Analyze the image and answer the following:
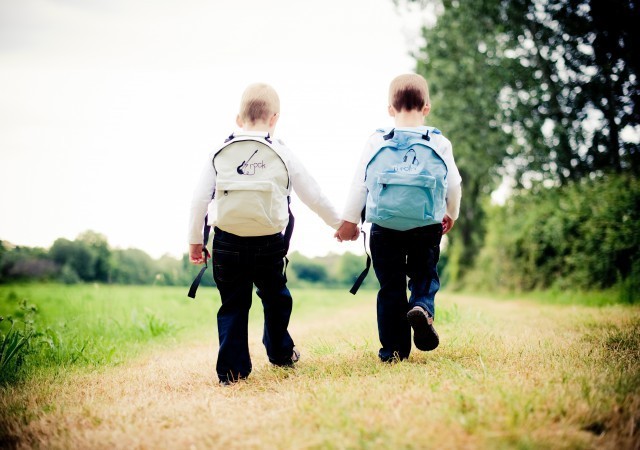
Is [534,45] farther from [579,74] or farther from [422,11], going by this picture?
[422,11]

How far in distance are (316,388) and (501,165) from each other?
13.4 metres

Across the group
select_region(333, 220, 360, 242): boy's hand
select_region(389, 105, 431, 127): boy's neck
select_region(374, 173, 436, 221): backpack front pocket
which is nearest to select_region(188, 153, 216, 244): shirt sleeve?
select_region(333, 220, 360, 242): boy's hand

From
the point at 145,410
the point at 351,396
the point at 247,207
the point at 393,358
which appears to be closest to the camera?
the point at 351,396

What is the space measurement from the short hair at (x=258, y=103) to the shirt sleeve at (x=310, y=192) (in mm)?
305

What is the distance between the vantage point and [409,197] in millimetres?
3299

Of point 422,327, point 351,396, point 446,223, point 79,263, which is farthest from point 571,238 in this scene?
point 79,263

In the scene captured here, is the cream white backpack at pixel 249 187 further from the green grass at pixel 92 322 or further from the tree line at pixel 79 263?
the tree line at pixel 79 263

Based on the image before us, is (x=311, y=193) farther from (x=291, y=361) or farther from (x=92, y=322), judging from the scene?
(x=92, y=322)

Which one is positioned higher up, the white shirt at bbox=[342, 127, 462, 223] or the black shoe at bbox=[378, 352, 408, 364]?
the white shirt at bbox=[342, 127, 462, 223]

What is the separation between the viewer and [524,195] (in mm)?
14672

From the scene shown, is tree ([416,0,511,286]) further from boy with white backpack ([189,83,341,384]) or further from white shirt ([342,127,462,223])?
boy with white backpack ([189,83,341,384])

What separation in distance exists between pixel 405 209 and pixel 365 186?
1.45 ft

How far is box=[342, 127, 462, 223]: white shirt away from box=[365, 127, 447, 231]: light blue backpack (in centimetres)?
12

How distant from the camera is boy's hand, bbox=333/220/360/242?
3.76 metres
